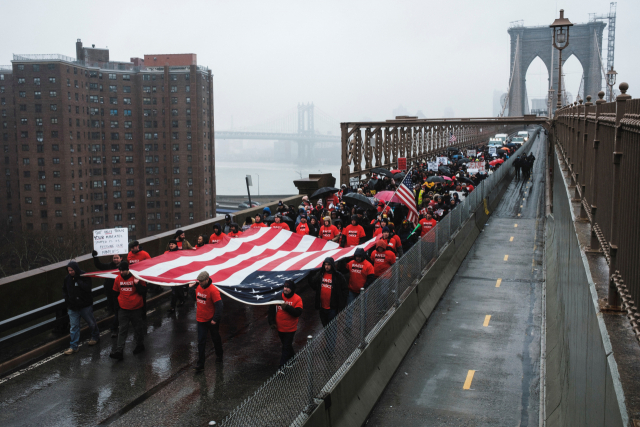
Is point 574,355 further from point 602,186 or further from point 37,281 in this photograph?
Answer: point 37,281

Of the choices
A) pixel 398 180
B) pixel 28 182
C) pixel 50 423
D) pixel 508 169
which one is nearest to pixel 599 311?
pixel 50 423

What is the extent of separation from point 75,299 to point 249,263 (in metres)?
3.51

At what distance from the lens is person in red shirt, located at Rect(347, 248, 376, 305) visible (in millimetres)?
12039

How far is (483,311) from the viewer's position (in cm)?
1525

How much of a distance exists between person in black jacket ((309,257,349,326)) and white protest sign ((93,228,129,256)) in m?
4.10

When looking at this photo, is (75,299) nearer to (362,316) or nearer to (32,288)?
(32,288)

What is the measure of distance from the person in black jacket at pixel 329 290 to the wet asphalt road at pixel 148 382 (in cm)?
103

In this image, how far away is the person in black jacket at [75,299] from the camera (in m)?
11.1

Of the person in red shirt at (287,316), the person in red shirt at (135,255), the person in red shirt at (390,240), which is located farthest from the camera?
the person in red shirt at (390,240)

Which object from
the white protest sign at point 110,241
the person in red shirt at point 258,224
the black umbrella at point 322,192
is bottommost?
the person in red shirt at point 258,224

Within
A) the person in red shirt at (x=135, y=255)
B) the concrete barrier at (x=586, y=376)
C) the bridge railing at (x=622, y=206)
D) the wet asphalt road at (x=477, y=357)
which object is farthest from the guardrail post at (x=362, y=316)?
the person in red shirt at (x=135, y=255)

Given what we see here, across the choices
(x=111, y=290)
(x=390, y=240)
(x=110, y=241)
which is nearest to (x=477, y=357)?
(x=390, y=240)

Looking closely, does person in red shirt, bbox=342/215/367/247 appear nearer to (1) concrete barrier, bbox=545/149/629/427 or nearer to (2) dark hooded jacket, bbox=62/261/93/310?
(1) concrete barrier, bbox=545/149/629/427

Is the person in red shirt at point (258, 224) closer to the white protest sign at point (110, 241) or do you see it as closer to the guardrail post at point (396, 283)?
the white protest sign at point (110, 241)
